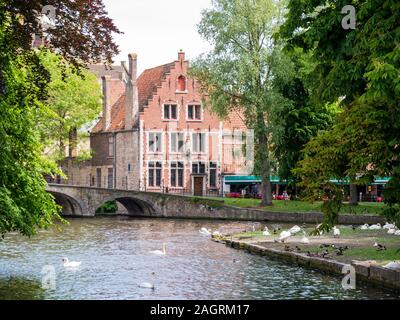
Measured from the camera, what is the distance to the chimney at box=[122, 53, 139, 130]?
68.9 meters

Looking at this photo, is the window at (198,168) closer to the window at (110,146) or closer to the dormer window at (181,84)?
the dormer window at (181,84)

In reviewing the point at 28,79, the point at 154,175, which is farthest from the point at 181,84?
the point at 28,79

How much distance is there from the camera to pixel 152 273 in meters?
25.0

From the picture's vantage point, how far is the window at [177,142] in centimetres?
6950

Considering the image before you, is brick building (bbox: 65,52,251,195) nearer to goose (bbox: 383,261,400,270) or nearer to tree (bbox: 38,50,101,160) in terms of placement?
tree (bbox: 38,50,101,160)

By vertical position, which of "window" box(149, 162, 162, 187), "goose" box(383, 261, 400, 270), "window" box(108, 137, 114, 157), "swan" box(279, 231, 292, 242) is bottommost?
"goose" box(383, 261, 400, 270)

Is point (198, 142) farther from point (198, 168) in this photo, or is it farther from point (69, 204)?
point (69, 204)

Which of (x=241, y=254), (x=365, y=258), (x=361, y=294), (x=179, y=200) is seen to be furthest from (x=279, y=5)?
(x=361, y=294)

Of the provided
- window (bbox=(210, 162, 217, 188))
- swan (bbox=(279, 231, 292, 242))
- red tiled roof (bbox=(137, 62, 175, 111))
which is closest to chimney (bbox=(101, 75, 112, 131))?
red tiled roof (bbox=(137, 62, 175, 111))

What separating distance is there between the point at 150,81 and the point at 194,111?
5.59m

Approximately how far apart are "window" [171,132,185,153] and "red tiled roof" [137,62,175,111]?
3.72 meters

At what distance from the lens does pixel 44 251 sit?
3212 centimetres

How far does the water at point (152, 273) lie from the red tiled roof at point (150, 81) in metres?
31.7

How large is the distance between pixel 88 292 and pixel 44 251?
1132 centimetres
